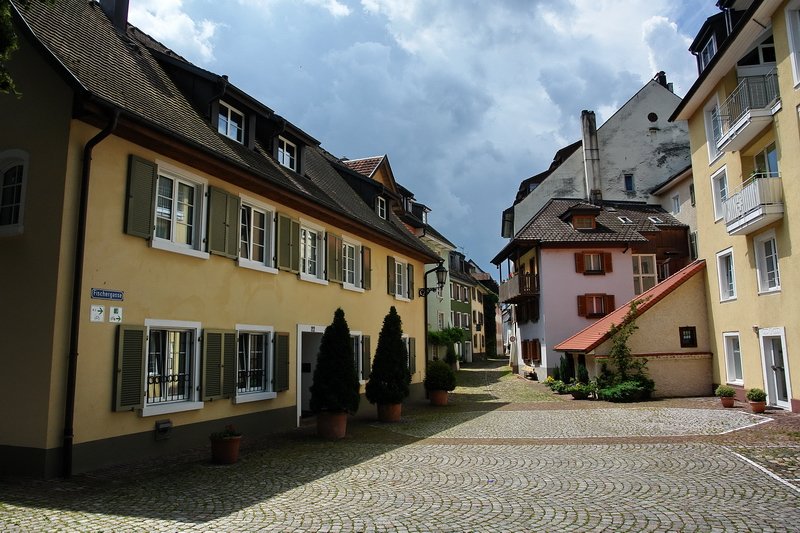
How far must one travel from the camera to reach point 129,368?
9734 mm

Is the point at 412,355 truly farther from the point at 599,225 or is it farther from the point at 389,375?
the point at 599,225

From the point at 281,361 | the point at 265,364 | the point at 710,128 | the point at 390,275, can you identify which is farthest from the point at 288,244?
the point at 710,128

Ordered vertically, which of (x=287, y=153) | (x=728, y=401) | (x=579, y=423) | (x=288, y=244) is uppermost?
(x=287, y=153)

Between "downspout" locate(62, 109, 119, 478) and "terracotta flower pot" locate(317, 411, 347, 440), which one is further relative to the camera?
"terracotta flower pot" locate(317, 411, 347, 440)

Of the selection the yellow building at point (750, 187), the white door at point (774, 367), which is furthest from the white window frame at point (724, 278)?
the white door at point (774, 367)

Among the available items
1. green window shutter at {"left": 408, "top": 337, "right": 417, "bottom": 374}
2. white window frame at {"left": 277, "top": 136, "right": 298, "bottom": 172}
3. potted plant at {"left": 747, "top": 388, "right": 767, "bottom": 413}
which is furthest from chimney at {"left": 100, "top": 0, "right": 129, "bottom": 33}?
potted plant at {"left": 747, "top": 388, "right": 767, "bottom": 413}

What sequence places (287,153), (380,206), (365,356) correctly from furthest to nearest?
(380,206) < (365,356) < (287,153)

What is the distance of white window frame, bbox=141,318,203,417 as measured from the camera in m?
10.2

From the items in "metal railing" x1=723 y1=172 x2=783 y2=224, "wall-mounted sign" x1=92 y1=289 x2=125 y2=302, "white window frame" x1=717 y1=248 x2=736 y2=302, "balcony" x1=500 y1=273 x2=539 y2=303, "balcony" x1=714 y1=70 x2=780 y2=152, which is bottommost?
"wall-mounted sign" x1=92 y1=289 x2=125 y2=302

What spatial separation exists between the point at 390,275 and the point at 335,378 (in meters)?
8.89

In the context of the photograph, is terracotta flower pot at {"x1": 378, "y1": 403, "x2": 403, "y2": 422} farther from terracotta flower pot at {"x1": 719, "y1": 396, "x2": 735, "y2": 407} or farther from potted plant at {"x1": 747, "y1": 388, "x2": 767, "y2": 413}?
terracotta flower pot at {"x1": 719, "y1": 396, "x2": 735, "y2": 407}

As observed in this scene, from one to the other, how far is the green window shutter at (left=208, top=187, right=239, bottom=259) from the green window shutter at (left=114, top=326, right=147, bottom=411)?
256 cm

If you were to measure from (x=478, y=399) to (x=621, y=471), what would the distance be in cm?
1342

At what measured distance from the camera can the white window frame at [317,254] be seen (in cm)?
1556
